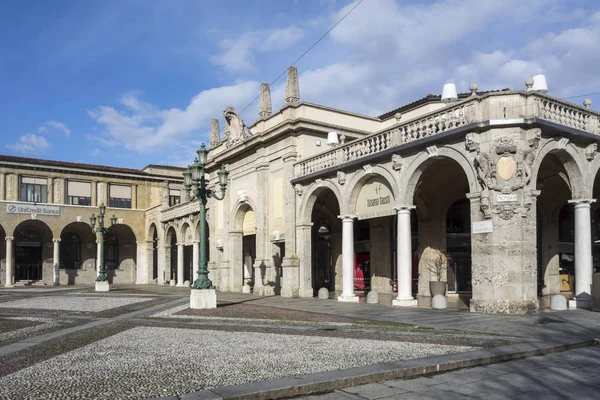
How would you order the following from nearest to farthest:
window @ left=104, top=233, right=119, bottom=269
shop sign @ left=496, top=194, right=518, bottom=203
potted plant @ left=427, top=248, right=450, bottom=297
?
shop sign @ left=496, top=194, right=518, bottom=203 → potted plant @ left=427, top=248, right=450, bottom=297 → window @ left=104, top=233, right=119, bottom=269

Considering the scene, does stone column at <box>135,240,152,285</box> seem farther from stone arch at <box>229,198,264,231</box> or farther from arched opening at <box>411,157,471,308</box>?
arched opening at <box>411,157,471,308</box>

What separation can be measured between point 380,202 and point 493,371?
1186 cm

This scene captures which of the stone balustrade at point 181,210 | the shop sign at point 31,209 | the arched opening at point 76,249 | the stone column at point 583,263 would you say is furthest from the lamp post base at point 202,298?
the arched opening at point 76,249

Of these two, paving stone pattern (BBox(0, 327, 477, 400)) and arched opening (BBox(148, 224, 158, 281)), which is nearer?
paving stone pattern (BBox(0, 327, 477, 400))

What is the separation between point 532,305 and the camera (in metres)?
13.8

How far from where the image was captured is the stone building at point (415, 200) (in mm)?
13922

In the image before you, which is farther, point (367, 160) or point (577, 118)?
point (367, 160)

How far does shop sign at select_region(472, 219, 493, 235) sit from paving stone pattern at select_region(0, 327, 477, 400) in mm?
6027

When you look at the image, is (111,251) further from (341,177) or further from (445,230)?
(445,230)

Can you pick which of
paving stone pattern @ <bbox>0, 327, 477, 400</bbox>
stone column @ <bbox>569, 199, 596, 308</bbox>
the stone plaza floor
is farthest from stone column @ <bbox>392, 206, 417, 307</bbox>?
paving stone pattern @ <bbox>0, 327, 477, 400</bbox>

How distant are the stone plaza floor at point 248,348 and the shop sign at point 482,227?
2.18 m

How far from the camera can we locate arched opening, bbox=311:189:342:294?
2641cm

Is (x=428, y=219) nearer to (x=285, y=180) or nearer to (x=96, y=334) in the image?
(x=285, y=180)

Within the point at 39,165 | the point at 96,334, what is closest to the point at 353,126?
the point at 96,334
